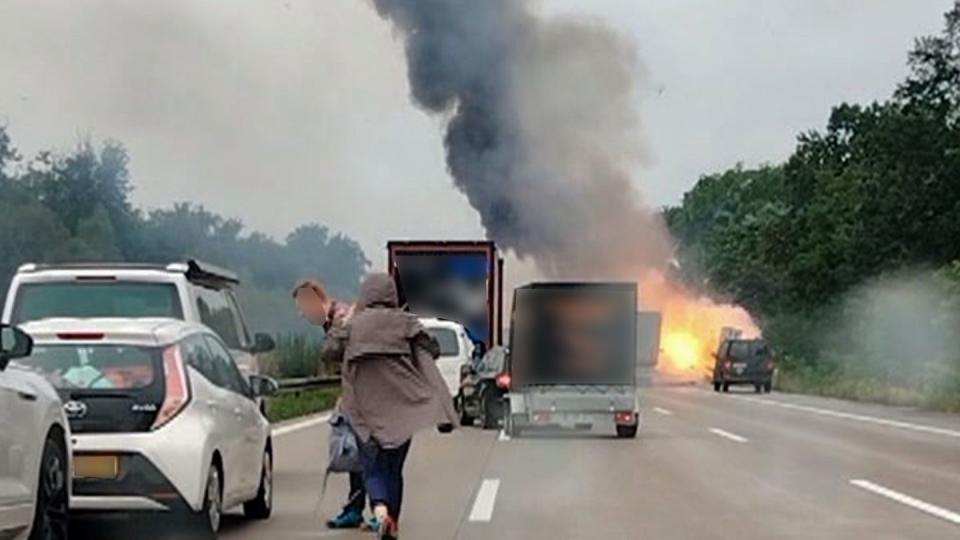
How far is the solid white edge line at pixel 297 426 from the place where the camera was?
90.3 ft

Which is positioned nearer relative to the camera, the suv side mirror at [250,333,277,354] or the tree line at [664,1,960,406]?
the suv side mirror at [250,333,277,354]

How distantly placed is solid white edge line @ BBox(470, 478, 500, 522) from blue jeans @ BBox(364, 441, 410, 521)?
2.75 m

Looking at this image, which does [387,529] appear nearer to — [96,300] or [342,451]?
[342,451]

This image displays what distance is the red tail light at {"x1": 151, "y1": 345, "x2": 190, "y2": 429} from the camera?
11.9 m

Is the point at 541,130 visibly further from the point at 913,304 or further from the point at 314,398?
the point at 314,398

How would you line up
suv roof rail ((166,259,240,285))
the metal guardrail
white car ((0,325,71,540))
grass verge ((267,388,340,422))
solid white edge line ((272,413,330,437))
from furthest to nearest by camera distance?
the metal guardrail
grass verge ((267,388,340,422))
solid white edge line ((272,413,330,437))
suv roof rail ((166,259,240,285))
white car ((0,325,71,540))

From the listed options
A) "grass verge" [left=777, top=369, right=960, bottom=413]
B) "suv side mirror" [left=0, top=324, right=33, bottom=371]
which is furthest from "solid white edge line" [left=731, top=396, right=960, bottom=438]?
"suv side mirror" [left=0, top=324, right=33, bottom=371]

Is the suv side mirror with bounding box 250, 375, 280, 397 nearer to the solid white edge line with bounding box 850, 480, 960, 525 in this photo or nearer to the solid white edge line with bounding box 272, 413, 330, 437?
the solid white edge line with bounding box 850, 480, 960, 525

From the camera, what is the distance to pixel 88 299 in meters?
15.6

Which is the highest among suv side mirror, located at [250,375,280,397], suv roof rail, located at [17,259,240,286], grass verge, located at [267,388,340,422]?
suv roof rail, located at [17,259,240,286]

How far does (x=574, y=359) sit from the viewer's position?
89.5 feet

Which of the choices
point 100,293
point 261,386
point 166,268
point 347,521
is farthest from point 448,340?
point 347,521

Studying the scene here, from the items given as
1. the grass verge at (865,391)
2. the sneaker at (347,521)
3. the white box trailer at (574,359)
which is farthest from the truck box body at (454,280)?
the sneaker at (347,521)

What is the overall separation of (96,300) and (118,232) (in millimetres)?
61862
